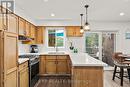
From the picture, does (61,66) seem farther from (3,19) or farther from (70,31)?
(3,19)

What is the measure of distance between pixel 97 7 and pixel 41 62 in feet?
10.2

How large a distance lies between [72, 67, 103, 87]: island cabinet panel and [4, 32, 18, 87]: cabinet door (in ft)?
3.95

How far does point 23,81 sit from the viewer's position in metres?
3.73

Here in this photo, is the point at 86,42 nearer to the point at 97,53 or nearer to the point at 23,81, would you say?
the point at 97,53

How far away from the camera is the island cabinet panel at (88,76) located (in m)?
2.99

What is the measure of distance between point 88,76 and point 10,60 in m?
1.51

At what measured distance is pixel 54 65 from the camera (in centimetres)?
643

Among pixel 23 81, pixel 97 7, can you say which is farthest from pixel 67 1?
pixel 23 81

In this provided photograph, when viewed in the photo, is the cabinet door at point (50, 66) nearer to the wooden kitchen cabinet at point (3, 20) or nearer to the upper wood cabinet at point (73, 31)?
the upper wood cabinet at point (73, 31)

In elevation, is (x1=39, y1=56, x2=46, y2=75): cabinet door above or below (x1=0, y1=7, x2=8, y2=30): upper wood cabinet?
below

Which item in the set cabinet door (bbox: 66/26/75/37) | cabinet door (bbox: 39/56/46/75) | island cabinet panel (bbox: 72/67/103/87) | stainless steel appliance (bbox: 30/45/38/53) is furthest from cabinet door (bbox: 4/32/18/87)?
cabinet door (bbox: 66/26/75/37)

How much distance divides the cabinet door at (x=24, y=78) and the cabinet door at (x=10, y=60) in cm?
27

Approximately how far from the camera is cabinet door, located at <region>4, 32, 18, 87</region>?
265 centimetres

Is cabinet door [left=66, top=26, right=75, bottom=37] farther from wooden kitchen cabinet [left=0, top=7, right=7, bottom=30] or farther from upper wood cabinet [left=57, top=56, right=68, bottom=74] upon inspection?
wooden kitchen cabinet [left=0, top=7, right=7, bottom=30]
